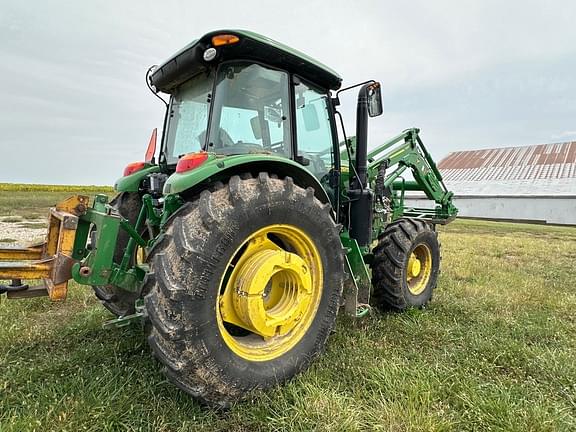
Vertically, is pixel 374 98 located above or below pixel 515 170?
below

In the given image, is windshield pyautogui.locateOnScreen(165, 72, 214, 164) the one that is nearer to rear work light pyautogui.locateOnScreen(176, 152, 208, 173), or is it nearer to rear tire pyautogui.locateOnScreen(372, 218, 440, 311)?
rear work light pyautogui.locateOnScreen(176, 152, 208, 173)

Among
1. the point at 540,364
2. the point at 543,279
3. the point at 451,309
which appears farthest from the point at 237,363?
the point at 543,279

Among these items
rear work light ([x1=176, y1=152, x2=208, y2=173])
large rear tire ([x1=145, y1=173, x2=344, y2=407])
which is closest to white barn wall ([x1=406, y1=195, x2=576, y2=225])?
large rear tire ([x1=145, y1=173, x2=344, y2=407])

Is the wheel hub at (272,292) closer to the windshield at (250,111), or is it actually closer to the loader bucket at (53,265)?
the windshield at (250,111)

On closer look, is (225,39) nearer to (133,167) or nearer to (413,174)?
(133,167)

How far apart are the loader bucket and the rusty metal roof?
2980cm

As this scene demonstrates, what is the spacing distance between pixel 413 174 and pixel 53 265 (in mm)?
4322

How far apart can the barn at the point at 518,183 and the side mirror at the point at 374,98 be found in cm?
2577

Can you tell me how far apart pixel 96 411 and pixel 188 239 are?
1.09 meters

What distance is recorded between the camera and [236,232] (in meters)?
2.11

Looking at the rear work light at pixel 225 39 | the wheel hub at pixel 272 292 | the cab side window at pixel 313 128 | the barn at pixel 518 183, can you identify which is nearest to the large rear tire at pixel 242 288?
the wheel hub at pixel 272 292

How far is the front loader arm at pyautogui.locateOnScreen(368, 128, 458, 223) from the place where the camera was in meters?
4.30

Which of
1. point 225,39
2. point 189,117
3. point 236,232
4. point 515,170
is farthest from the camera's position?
point 515,170

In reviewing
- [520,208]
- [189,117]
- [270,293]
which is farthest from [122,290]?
[520,208]
